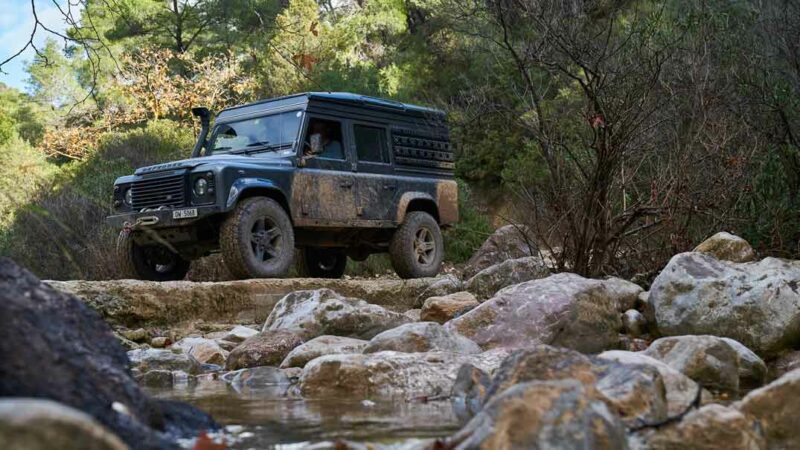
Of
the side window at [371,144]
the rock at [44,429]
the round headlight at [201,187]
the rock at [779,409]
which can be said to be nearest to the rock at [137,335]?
the round headlight at [201,187]

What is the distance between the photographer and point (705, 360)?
14.9 ft

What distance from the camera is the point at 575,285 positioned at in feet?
19.7

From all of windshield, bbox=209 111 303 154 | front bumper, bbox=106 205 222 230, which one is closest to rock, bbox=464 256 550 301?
windshield, bbox=209 111 303 154

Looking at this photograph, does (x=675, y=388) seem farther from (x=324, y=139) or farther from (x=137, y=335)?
(x=324, y=139)

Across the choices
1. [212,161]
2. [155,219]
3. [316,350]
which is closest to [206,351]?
[316,350]

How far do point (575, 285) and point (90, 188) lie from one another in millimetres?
11442

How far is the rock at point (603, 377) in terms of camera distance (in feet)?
10.8

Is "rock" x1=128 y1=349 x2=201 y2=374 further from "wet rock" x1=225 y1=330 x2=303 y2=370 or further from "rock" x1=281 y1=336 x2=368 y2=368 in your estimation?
"rock" x1=281 y1=336 x2=368 y2=368

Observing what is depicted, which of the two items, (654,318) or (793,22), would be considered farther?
(793,22)

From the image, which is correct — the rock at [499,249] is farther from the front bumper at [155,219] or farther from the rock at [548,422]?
the rock at [548,422]

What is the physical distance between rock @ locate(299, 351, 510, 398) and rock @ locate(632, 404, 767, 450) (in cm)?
159

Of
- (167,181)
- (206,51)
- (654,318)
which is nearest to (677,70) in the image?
(654,318)

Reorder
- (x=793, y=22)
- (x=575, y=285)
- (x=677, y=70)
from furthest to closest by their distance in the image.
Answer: (x=793, y=22) < (x=677, y=70) < (x=575, y=285)

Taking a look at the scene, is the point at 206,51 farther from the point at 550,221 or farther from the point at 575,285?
the point at 575,285
